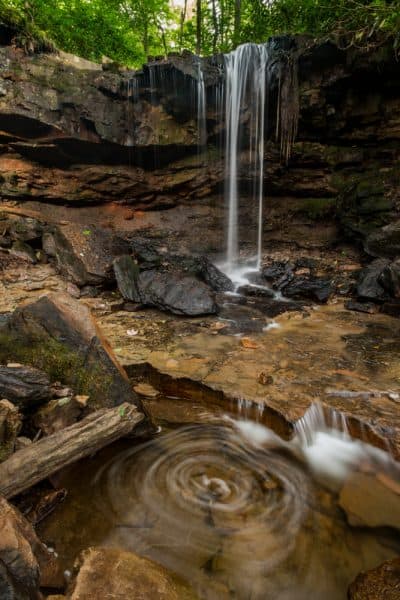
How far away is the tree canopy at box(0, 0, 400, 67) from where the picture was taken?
7.16 metres

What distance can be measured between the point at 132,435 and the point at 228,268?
762 centimetres

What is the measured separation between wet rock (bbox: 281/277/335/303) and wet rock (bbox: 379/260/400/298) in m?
1.16

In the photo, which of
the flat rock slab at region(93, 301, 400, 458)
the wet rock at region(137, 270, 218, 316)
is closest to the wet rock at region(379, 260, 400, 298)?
the flat rock slab at region(93, 301, 400, 458)

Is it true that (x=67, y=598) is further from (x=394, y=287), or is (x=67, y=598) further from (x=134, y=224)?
(x=134, y=224)

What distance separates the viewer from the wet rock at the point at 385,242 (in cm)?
782

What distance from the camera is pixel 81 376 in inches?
127

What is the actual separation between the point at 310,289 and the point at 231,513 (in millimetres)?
6003

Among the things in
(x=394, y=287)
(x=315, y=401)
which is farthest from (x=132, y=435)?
(x=394, y=287)

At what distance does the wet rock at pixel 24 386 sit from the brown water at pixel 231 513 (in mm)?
687

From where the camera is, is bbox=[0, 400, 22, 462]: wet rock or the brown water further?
bbox=[0, 400, 22, 462]: wet rock

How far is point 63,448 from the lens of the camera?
2.42 metres

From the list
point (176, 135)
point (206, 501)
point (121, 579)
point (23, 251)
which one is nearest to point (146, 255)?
point (23, 251)

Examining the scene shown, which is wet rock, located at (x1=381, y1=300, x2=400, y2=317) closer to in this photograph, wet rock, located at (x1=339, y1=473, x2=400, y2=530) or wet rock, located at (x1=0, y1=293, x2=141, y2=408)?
wet rock, located at (x1=339, y1=473, x2=400, y2=530)

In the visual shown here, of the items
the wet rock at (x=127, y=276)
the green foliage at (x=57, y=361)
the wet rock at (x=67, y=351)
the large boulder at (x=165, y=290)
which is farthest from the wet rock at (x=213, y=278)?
the green foliage at (x=57, y=361)
